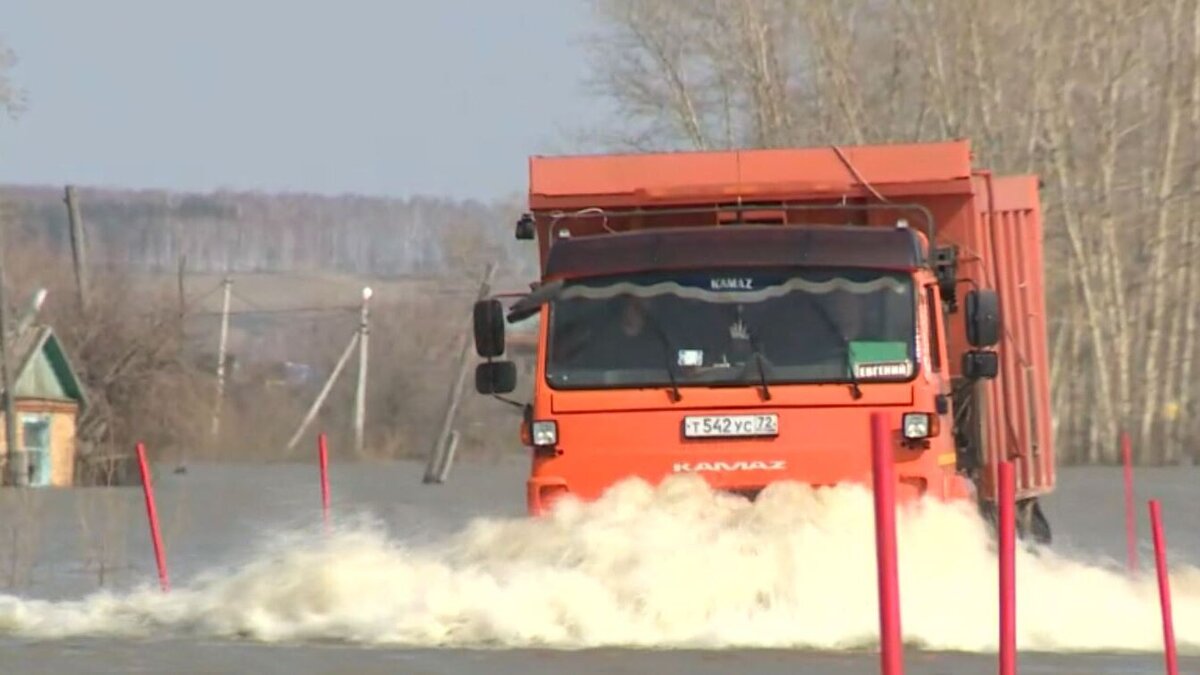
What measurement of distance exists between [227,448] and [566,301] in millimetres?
64692

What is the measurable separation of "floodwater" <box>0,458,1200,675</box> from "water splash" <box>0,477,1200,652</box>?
1 cm

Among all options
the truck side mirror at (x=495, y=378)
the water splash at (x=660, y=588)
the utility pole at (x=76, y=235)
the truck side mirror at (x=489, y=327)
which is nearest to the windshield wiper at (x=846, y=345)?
the water splash at (x=660, y=588)

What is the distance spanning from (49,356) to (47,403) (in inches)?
54.1

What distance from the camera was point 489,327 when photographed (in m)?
15.0

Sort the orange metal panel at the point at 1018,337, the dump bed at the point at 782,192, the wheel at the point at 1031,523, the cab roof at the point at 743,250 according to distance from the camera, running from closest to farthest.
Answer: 1. the cab roof at the point at 743,250
2. the dump bed at the point at 782,192
3. the orange metal panel at the point at 1018,337
4. the wheel at the point at 1031,523

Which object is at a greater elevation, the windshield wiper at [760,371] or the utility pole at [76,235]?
the utility pole at [76,235]

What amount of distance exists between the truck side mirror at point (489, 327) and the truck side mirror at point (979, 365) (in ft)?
8.83

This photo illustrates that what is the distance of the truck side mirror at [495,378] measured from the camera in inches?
609

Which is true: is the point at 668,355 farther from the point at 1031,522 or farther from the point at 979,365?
the point at 1031,522

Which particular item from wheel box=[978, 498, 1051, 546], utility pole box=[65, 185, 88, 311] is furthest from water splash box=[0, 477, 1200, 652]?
utility pole box=[65, 185, 88, 311]

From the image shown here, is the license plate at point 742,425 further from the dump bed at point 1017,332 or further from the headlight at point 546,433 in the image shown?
the dump bed at point 1017,332

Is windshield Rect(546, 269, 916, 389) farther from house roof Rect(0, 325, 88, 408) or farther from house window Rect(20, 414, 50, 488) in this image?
house window Rect(20, 414, 50, 488)

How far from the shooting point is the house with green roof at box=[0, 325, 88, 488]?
59.5 metres

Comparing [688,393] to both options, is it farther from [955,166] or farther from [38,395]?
[38,395]
